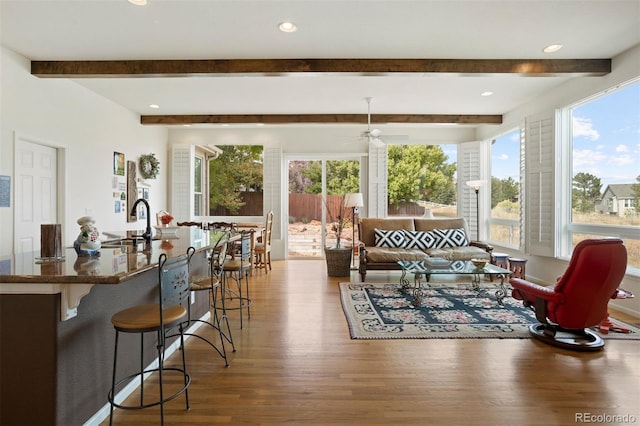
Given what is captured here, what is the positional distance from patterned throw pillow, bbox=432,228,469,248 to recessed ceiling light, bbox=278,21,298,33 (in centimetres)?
411

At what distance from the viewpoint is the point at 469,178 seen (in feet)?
24.2

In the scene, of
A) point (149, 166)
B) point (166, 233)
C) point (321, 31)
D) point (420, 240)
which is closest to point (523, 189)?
point (420, 240)

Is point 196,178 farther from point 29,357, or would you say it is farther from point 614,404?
point 614,404

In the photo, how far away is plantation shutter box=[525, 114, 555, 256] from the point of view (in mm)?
5125

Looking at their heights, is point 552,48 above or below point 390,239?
above

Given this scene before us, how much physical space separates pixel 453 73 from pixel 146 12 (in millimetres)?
3172

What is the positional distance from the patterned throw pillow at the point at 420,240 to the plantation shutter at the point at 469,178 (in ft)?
5.64

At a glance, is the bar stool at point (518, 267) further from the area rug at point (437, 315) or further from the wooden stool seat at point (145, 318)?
the wooden stool seat at point (145, 318)

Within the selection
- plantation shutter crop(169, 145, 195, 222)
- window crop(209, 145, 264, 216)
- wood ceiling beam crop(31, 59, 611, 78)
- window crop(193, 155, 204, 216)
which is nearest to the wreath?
plantation shutter crop(169, 145, 195, 222)

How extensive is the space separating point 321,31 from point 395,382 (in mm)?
3053

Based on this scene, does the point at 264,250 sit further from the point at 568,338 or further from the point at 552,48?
the point at 552,48

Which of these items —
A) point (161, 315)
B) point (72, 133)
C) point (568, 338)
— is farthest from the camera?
point (72, 133)

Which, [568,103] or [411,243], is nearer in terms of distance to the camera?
[568,103]

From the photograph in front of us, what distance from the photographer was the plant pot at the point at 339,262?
5875 millimetres
